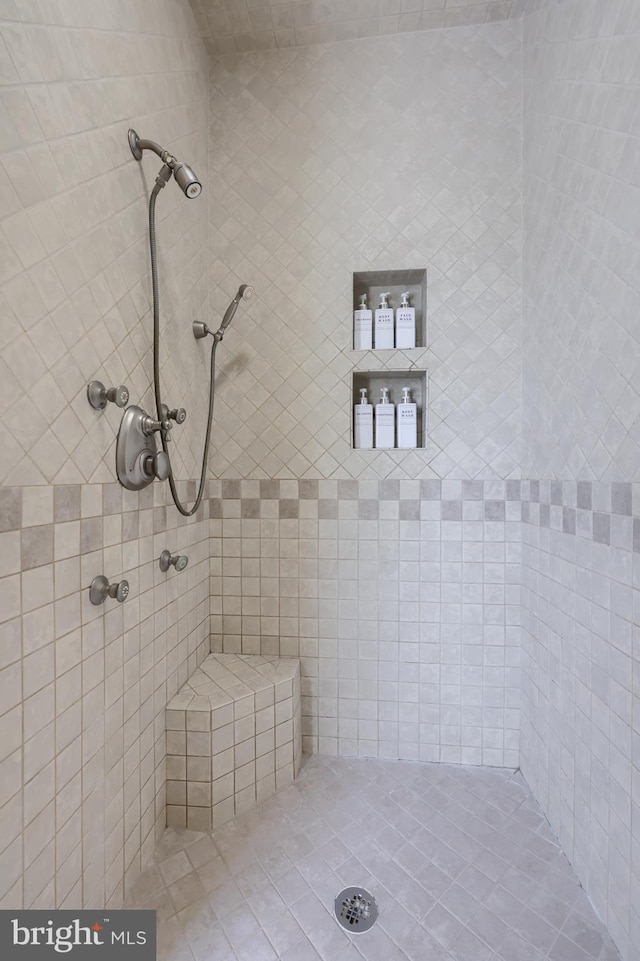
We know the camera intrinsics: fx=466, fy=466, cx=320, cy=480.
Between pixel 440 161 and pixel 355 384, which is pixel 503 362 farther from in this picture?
pixel 440 161

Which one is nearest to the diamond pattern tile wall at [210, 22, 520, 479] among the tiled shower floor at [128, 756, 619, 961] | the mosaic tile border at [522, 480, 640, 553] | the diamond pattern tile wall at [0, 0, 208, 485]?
the mosaic tile border at [522, 480, 640, 553]

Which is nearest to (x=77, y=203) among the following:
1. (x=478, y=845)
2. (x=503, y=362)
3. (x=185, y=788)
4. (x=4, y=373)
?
(x=4, y=373)

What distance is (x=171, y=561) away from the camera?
1.43m

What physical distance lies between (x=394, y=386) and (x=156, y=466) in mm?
1060

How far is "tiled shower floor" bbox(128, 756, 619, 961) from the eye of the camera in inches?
42.1

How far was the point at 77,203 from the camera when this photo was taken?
1.00 m

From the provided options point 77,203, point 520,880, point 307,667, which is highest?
point 77,203

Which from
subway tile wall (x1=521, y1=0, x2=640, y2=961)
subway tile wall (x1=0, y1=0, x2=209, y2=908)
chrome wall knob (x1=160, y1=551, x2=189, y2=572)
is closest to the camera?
subway tile wall (x1=0, y1=0, x2=209, y2=908)

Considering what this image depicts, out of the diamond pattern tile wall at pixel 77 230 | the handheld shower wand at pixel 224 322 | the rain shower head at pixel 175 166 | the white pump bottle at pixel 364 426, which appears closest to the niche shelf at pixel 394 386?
the white pump bottle at pixel 364 426

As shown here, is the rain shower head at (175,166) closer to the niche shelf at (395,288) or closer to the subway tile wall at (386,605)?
the niche shelf at (395,288)

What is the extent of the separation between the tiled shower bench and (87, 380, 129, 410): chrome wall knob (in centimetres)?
95

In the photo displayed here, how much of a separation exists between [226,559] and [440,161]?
173 centimetres

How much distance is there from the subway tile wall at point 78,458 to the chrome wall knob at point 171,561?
0.03 meters

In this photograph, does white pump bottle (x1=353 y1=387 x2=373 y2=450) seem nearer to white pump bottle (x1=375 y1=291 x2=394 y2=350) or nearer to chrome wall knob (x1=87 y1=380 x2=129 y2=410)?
white pump bottle (x1=375 y1=291 x2=394 y2=350)
